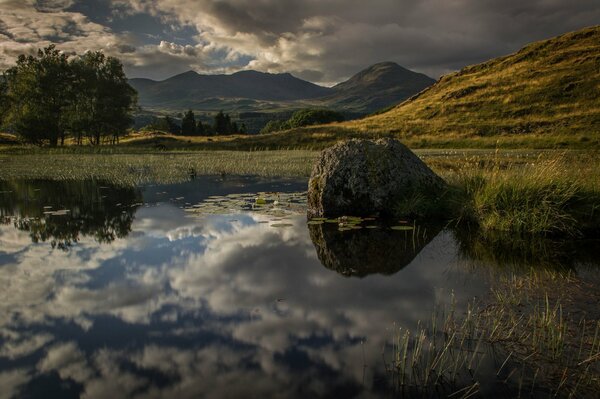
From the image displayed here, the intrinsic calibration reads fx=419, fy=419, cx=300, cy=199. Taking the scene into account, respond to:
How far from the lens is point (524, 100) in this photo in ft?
211

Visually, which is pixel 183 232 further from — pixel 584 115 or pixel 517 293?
pixel 584 115

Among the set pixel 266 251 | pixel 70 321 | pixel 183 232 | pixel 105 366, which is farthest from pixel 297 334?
pixel 183 232

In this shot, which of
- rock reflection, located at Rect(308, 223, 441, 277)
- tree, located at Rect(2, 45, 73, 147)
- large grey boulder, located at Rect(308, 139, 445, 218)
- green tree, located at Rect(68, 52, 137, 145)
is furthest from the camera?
green tree, located at Rect(68, 52, 137, 145)

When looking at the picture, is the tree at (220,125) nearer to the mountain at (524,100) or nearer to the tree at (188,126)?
the tree at (188,126)

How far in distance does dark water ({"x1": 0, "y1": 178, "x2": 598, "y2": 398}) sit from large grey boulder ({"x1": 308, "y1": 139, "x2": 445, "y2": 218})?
1859mm

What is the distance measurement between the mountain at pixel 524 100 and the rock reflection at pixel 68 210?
43671mm

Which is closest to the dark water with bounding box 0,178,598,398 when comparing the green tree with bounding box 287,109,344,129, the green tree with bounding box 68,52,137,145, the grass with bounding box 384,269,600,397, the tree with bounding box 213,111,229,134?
the grass with bounding box 384,269,600,397

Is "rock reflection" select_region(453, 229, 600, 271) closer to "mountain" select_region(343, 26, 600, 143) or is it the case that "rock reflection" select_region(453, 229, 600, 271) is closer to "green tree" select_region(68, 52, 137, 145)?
"mountain" select_region(343, 26, 600, 143)

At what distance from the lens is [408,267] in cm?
750

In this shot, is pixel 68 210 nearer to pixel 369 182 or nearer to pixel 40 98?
pixel 369 182

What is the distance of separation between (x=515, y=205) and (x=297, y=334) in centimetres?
773

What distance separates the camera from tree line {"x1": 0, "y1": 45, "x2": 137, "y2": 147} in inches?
2699

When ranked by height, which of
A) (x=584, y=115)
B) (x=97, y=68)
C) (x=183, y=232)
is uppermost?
(x=97, y=68)

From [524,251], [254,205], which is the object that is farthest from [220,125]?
[524,251]
